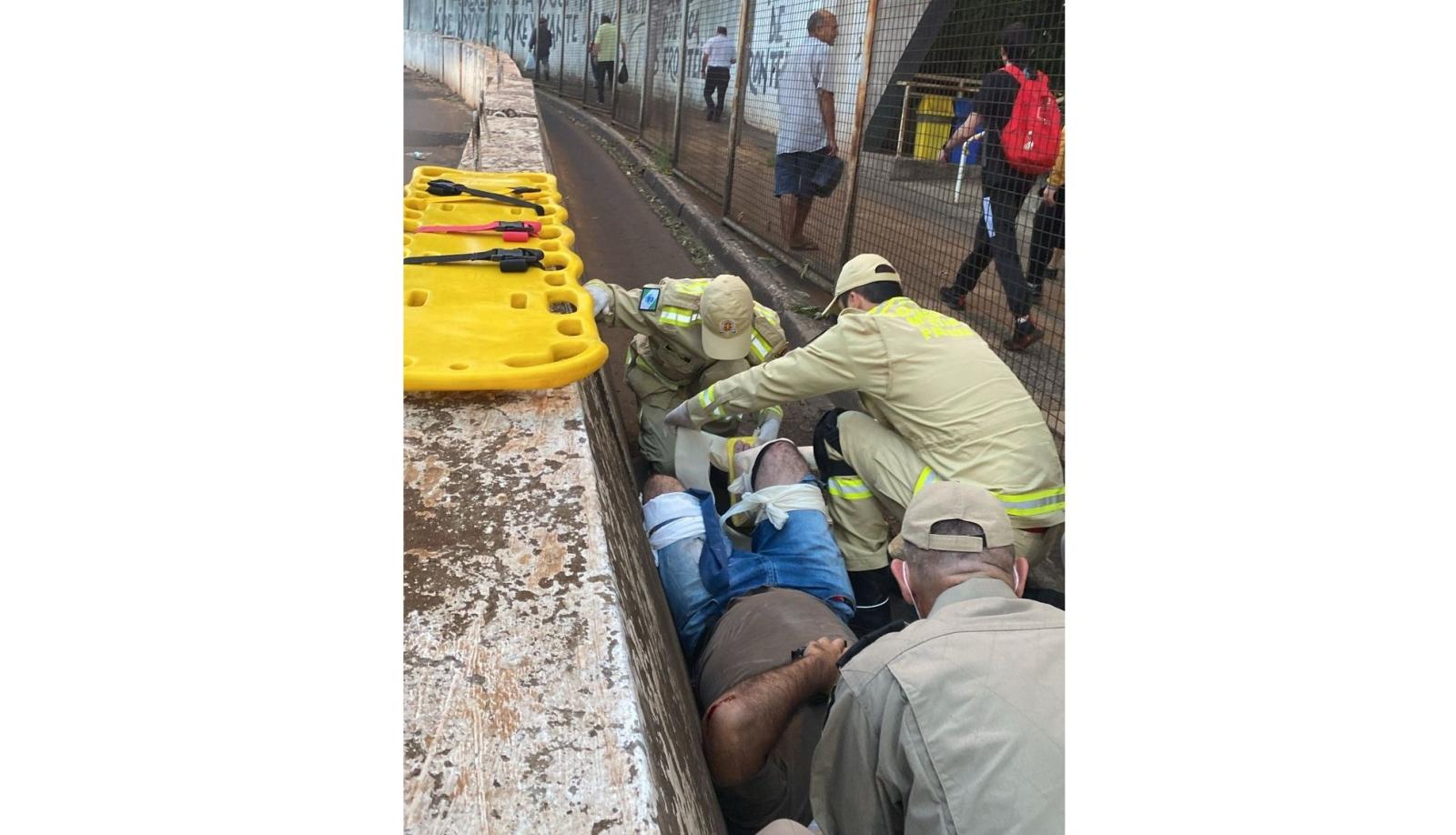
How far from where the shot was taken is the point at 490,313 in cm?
265

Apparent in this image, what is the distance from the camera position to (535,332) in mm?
2518

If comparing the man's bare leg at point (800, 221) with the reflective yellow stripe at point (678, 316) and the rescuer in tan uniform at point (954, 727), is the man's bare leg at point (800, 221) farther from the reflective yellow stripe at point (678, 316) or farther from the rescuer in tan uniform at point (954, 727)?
the rescuer in tan uniform at point (954, 727)

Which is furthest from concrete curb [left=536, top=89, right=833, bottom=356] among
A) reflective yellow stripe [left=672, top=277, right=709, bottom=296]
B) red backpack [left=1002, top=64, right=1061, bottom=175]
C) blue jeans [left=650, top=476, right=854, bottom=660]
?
blue jeans [left=650, top=476, right=854, bottom=660]

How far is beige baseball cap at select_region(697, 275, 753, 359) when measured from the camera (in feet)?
11.7

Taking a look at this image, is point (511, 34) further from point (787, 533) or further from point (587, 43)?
point (787, 533)

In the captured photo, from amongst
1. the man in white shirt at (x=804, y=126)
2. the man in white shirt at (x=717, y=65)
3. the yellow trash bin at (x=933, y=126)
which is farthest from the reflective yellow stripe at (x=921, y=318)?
the man in white shirt at (x=717, y=65)

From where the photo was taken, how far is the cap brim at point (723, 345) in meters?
3.63

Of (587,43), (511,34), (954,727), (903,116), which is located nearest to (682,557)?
(954,727)

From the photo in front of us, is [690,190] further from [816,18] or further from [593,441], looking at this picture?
[593,441]

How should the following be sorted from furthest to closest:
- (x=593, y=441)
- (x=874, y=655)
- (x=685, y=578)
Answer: (x=685, y=578), (x=593, y=441), (x=874, y=655)

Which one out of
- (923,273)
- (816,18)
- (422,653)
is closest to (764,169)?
(816,18)

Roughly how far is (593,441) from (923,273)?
388 cm

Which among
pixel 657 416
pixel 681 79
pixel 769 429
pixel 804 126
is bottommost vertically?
pixel 657 416

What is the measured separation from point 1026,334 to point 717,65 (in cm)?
659
